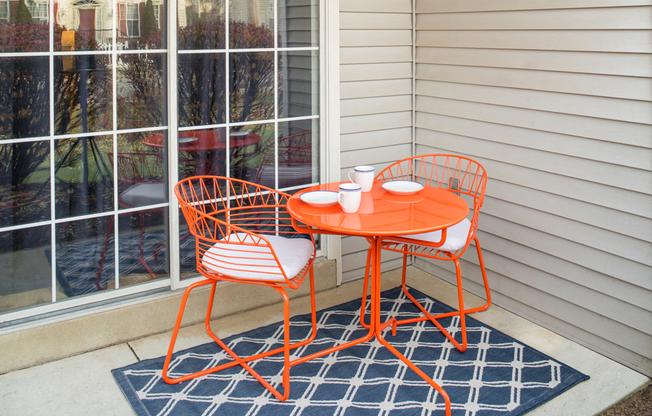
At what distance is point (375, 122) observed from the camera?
3.71m

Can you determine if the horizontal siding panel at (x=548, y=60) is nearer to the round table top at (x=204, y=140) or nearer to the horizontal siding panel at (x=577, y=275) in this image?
the horizontal siding panel at (x=577, y=275)

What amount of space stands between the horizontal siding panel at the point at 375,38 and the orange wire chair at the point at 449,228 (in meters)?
0.76

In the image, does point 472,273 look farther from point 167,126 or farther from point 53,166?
point 53,166

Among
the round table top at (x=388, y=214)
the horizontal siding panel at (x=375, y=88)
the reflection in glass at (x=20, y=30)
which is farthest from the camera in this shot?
the horizontal siding panel at (x=375, y=88)

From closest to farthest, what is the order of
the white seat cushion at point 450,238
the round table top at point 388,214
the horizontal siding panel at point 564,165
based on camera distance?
the round table top at point 388,214 < the horizontal siding panel at point 564,165 < the white seat cushion at point 450,238

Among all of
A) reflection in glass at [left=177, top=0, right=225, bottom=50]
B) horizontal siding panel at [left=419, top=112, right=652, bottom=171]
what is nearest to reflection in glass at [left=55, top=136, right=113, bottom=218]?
reflection in glass at [left=177, top=0, right=225, bottom=50]

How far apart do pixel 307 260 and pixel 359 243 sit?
1.15 meters

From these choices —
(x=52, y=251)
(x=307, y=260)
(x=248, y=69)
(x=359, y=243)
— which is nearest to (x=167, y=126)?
(x=248, y=69)

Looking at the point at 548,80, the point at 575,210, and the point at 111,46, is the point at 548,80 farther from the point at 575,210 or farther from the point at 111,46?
the point at 111,46

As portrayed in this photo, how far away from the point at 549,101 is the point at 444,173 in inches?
34.4

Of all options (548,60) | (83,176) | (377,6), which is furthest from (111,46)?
(548,60)

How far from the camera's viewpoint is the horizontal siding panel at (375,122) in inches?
141

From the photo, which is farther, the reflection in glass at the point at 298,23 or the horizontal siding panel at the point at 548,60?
the reflection in glass at the point at 298,23

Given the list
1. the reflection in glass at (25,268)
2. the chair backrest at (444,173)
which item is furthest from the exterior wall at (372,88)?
the reflection in glass at (25,268)
